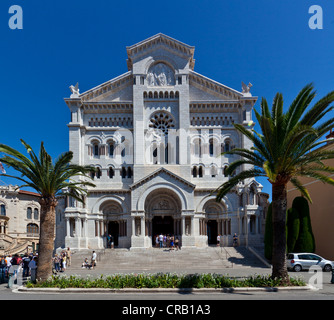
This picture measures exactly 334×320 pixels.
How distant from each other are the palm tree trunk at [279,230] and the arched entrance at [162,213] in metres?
19.6

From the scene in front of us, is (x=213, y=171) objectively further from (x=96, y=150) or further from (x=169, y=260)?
(x=96, y=150)

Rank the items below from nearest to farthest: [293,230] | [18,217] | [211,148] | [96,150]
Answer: [293,230] → [211,148] → [96,150] → [18,217]

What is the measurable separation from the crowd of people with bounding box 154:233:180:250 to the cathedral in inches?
38.7

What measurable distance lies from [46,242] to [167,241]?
63.0ft

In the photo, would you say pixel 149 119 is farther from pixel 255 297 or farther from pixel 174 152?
pixel 255 297

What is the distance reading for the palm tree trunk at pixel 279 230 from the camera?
19484 mm

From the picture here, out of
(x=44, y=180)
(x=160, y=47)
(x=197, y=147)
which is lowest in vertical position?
(x=44, y=180)

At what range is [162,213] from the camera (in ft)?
133

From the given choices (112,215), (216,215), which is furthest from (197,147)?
(112,215)

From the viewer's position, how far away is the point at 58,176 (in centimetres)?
2247

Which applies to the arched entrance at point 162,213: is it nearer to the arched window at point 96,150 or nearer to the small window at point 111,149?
the small window at point 111,149

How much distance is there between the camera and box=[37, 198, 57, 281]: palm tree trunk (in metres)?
21.2

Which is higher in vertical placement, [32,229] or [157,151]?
[157,151]

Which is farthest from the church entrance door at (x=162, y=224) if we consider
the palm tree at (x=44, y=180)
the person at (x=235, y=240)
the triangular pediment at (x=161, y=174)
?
the palm tree at (x=44, y=180)
